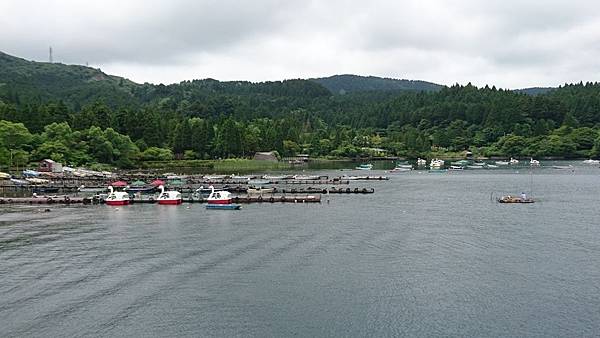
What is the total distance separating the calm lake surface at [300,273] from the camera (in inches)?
959

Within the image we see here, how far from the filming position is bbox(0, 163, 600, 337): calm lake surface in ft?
79.9

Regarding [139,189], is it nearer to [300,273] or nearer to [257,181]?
[257,181]

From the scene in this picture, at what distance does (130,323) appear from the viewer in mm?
24344

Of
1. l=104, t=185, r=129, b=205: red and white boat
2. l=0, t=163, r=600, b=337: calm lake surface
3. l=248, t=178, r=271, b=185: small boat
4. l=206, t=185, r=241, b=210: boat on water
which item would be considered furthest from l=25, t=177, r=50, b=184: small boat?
l=206, t=185, r=241, b=210: boat on water

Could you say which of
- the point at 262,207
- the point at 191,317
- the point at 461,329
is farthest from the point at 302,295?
the point at 262,207

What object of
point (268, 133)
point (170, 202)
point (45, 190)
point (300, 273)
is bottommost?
point (300, 273)

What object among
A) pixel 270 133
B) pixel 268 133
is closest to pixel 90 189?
pixel 268 133

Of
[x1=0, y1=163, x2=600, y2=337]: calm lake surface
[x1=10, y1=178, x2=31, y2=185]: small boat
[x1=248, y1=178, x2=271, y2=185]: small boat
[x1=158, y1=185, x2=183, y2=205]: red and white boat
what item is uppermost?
[x1=10, y1=178, x2=31, y2=185]: small boat

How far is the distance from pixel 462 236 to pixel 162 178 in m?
52.9

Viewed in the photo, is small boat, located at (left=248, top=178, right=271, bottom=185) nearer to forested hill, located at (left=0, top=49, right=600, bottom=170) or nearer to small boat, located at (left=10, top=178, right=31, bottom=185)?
small boat, located at (left=10, top=178, right=31, bottom=185)

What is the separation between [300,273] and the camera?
103 feet

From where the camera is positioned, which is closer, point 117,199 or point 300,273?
point 300,273

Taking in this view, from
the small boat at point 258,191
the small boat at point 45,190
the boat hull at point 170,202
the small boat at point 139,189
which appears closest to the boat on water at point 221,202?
the boat hull at point 170,202

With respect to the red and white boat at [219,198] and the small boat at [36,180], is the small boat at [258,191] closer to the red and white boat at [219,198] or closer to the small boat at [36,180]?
the red and white boat at [219,198]
